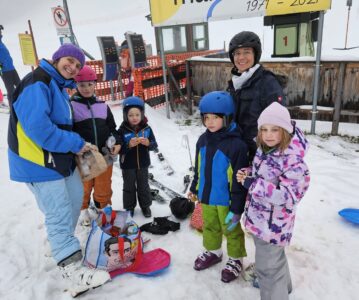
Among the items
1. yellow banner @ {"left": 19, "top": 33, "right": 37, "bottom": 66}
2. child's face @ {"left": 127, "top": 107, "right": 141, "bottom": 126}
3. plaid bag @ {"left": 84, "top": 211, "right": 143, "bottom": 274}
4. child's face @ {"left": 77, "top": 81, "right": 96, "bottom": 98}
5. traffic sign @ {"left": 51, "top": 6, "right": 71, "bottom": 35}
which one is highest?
traffic sign @ {"left": 51, "top": 6, "right": 71, "bottom": 35}

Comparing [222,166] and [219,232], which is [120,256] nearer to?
[219,232]

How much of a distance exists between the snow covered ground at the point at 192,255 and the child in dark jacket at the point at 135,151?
28 cm

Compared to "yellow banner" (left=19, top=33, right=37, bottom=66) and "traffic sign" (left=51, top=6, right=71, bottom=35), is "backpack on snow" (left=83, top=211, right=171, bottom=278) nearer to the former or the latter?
"traffic sign" (left=51, top=6, right=71, bottom=35)

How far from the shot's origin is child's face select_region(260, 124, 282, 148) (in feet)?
6.51

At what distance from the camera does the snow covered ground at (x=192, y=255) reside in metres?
2.59

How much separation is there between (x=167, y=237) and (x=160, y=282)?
71 centimetres

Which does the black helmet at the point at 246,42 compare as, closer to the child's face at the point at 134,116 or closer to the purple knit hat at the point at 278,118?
the purple knit hat at the point at 278,118

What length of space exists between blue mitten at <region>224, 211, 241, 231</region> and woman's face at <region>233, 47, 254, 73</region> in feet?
4.04

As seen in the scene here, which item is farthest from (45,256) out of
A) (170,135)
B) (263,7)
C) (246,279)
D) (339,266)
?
(263,7)

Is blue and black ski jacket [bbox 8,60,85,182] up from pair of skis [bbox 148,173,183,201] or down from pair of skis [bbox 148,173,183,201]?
up

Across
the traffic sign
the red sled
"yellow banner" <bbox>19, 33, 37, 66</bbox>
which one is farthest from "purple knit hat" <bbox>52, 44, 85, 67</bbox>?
"yellow banner" <bbox>19, 33, 37, 66</bbox>

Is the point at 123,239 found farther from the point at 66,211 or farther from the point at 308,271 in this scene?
the point at 308,271

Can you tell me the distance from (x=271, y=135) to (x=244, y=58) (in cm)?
89

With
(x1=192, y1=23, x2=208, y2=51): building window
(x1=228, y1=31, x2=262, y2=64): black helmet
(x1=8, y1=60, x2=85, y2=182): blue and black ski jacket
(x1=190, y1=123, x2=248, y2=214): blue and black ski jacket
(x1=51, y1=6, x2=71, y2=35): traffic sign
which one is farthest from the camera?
(x1=192, y1=23, x2=208, y2=51): building window
